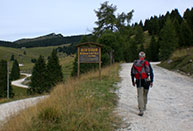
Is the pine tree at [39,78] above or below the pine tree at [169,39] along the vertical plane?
below

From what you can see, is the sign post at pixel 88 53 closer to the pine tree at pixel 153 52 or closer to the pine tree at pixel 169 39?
the pine tree at pixel 169 39

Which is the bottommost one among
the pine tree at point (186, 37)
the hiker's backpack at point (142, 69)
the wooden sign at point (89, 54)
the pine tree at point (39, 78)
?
the pine tree at point (39, 78)

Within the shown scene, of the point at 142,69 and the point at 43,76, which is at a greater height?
the point at 142,69

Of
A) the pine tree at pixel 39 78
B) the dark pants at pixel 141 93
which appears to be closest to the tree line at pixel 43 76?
the pine tree at pixel 39 78

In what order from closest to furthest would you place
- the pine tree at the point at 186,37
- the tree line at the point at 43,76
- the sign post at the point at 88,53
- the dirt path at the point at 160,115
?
the dirt path at the point at 160,115
the sign post at the point at 88,53
the pine tree at the point at 186,37
the tree line at the point at 43,76

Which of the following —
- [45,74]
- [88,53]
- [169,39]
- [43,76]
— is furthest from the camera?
[45,74]

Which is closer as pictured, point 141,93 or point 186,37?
point 141,93

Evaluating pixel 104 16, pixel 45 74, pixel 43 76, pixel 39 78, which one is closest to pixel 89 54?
pixel 104 16

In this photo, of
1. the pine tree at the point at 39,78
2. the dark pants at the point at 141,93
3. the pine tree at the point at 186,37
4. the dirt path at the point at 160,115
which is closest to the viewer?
the dirt path at the point at 160,115

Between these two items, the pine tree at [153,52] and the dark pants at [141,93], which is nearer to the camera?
the dark pants at [141,93]

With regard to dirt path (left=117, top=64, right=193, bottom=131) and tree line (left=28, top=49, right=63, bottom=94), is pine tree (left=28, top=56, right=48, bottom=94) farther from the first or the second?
dirt path (left=117, top=64, right=193, bottom=131)

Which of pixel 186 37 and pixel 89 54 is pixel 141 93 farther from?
pixel 186 37

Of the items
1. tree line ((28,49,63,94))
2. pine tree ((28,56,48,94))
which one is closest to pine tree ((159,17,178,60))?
tree line ((28,49,63,94))

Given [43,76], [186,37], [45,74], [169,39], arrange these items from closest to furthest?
[186,37], [169,39], [43,76], [45,74]
